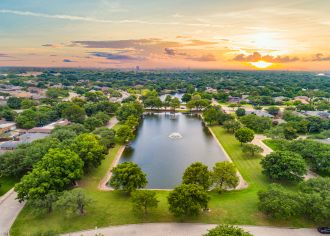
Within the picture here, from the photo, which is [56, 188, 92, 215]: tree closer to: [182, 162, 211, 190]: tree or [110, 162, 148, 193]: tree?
[110, 162, 148, 193]: tree

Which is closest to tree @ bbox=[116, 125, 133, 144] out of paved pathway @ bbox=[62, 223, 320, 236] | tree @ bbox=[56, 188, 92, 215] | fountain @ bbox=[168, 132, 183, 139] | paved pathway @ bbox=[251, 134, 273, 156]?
fountain @ bbox=[168, 132, 183, 139]

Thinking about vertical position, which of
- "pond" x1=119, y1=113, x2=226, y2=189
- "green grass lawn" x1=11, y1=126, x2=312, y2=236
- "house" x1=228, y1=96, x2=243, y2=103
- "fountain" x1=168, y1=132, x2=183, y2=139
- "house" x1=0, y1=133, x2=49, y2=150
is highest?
"house" x1=0, y1=133, x2=49, y2=150

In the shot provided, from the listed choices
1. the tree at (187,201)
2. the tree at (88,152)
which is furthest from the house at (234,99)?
the tree at (187,201)

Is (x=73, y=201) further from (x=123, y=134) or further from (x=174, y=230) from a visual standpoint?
(x=123, y=134)

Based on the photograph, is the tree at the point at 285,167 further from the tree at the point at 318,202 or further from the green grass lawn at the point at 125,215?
the tree at the point at 318,202

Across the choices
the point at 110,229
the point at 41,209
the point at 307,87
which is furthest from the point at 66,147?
the point at 307,87

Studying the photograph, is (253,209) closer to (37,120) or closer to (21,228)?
(21,228)

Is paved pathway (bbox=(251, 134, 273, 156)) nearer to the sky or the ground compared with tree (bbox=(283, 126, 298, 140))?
Result: nearer to the ground
